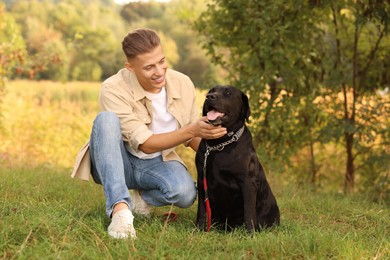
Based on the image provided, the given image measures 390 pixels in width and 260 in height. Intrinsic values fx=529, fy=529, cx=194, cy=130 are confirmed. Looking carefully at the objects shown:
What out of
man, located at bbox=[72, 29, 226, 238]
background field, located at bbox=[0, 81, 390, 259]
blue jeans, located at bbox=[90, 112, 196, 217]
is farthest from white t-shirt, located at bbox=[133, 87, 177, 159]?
background field, located at bbox=[0, 81, 390, 259]

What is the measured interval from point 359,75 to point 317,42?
2.18ft

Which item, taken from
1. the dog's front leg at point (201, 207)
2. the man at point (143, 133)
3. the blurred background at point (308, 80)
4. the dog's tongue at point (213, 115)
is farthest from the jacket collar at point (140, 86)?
the blurred background at point (308, 80)

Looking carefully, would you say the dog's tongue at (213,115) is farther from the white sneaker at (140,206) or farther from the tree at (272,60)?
the tree at (272,60)

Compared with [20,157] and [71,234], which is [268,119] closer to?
[20,157]

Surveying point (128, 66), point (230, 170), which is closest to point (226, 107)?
point (230, 170)

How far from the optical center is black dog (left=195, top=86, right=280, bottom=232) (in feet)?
10.3

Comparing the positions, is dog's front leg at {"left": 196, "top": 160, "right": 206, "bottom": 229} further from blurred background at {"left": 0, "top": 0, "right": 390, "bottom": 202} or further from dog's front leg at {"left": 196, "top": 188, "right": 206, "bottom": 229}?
blurred background at {"left": 0, "top": 0, "right": 390, "bottom": 202}

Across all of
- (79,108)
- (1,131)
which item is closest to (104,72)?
(79,108)

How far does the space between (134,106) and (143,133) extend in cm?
24

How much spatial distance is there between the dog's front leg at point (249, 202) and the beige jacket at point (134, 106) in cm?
68

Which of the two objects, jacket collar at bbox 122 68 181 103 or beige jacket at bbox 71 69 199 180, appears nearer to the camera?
beige jacket at bbox 71 69 199 180

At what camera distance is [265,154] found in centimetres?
619

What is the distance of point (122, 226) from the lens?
291cm

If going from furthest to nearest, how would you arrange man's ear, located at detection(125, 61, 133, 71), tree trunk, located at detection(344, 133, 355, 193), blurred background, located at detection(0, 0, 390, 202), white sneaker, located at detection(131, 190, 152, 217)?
tree trunk, located at detection(344, 133, 355, 193)
blurred background, located at detection(0, 0, 390, 202)
white sneaker, located at detection(131, 190, 152, 217)
man's ear, located at detection(125, 61, 133, 71)
